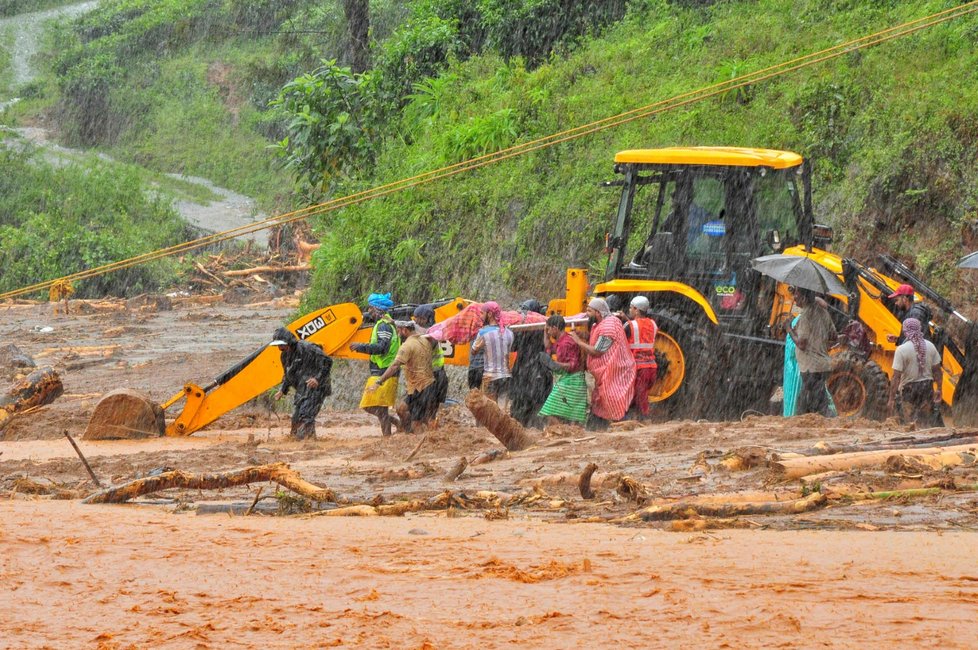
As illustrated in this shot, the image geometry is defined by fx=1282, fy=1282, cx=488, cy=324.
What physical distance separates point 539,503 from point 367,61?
74.4 feet

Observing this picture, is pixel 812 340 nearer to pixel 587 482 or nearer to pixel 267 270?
pixel 587 482

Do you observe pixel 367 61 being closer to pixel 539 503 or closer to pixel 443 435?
pixel 443 435

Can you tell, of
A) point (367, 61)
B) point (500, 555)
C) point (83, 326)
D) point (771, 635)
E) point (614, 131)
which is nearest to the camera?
point (771, 635)

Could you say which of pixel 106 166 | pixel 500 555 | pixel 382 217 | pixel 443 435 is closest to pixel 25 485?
pixel 443 435

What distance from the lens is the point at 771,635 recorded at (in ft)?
18.4

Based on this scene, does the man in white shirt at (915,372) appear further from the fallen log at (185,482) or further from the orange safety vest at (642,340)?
the fallen log at (185,482)

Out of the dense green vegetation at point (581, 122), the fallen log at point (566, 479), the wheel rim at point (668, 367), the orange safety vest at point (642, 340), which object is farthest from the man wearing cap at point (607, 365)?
the dense green vegetation at point (581, 122)

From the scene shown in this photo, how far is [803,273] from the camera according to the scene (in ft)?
39.8

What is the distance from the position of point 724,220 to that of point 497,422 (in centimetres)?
367

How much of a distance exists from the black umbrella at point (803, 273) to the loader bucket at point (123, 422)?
298 inches

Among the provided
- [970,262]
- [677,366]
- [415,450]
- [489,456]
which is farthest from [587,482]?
[970,262]

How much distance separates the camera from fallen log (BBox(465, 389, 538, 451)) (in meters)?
11.5

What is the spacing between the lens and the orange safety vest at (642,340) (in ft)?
43.6

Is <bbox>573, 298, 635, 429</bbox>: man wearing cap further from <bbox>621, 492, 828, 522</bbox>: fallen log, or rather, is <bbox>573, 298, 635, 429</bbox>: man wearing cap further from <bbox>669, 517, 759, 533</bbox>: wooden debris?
<bbox>669, 517, 759, 533</bbox>: wooden debris
